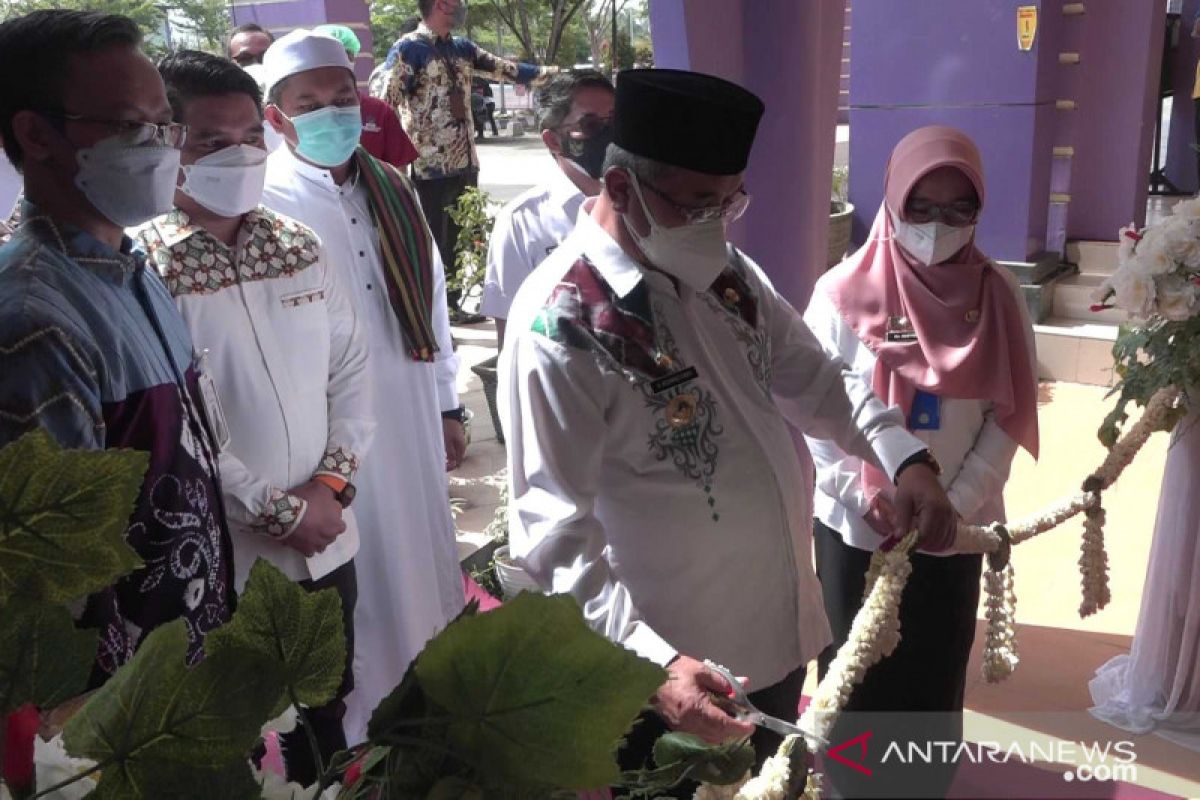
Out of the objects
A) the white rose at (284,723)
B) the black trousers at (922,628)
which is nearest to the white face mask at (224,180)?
the black trousers at (922,628)

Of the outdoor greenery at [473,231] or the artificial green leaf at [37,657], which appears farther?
the outdoor greenery at [473,231]

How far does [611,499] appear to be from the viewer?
5.60 feet

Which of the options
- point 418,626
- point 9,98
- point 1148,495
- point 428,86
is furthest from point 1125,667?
point 428,86

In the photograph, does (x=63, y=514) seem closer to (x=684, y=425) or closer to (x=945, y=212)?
(x=684, y=425)

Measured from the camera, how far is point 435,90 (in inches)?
262

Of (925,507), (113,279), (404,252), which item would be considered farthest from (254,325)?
(925,507)

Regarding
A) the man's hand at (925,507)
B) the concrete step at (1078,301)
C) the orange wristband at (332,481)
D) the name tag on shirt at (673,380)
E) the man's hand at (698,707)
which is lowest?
the concrete step at (1078,301)

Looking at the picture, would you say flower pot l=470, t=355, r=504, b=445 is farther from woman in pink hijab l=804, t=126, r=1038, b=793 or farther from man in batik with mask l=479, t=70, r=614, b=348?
woman in pink hijab l=804, t=126, r=1038, b=793

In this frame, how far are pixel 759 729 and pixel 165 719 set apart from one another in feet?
5.15

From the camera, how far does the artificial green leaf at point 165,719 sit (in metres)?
0.51

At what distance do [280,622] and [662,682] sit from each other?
0.67 ft

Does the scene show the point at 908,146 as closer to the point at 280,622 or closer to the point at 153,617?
the point at 153,617

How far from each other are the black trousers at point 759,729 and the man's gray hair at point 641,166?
0.83 m

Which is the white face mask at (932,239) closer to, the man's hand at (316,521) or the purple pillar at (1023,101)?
the man's hand at (316,521)
